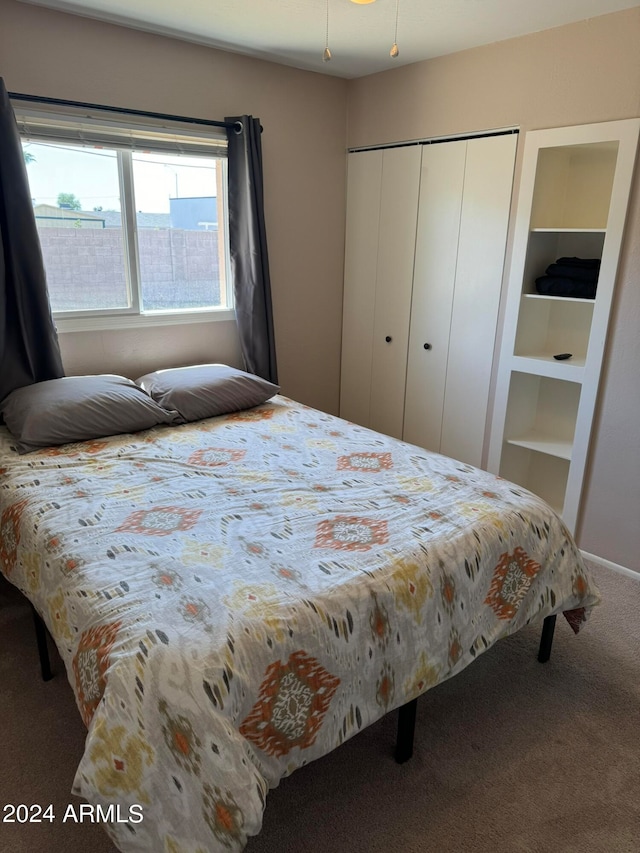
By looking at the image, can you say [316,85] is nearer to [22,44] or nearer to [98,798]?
[22,44]

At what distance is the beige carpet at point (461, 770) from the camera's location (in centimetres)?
157

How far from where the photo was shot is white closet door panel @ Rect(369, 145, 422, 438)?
3447mm

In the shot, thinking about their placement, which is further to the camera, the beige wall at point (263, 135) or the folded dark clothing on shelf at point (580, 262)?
the folded dark clothing on shelf at point (580, 262)

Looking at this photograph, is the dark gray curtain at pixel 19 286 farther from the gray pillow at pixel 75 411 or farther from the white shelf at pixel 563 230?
the white shelf at pixel 563 230

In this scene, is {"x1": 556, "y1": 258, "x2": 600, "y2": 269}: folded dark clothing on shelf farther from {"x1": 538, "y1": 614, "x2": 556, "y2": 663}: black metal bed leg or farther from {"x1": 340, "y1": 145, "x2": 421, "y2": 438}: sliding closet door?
{"x1": 538, "y1": 614, "x2": 556, "y2": 663}: black metal bed leg

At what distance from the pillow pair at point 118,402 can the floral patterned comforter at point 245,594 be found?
10 cm

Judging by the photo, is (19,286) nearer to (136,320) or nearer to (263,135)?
(136,320)

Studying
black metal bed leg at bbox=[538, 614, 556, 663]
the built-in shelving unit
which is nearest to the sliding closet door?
the built-in shelving unit

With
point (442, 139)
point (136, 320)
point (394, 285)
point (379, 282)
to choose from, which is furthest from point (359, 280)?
point (136, 320)

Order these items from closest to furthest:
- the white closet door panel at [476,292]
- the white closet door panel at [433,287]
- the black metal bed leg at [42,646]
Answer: the black metal bed leg at [42,646] < the white closet door panel at [476,292] < the white closet door panel at [433,287]

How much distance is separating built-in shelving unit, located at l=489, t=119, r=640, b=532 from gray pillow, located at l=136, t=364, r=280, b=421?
1.33m

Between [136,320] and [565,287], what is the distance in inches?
86.5

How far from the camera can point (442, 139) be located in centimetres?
323

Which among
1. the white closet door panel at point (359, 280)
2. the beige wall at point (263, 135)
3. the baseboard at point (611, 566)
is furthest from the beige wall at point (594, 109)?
the beige wall at point (263, 135)
